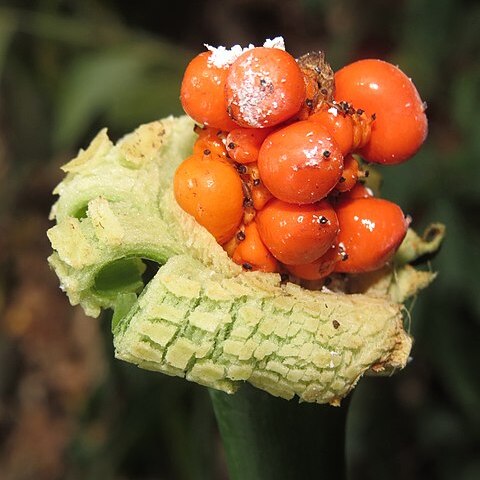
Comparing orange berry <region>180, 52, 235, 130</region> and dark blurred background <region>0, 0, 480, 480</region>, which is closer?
orange berry <region>180, 52, 235, 130</region>

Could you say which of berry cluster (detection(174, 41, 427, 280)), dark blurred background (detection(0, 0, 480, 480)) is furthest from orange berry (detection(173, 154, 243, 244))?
dark blurred background (detection(0, 0, 480, 480))

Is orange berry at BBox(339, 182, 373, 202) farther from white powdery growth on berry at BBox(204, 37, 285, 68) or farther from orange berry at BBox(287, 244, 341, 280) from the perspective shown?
white powdery growth on berry at BBox(204, 37, 285, 68)

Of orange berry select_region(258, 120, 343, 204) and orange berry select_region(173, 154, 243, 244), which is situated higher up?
orange berry select_region(258, 120, 343, 204)

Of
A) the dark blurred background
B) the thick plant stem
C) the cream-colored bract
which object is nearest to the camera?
the cream-colored bract

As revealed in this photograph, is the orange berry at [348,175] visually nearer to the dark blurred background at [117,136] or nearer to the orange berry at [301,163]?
the orange berry at [301,163]

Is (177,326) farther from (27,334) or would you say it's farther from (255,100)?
(27,334)

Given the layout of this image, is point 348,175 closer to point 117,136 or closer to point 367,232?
point 367,232

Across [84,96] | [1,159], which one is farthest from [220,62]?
[1,159]

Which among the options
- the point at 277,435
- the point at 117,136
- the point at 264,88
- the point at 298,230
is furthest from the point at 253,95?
the point at 117,136
